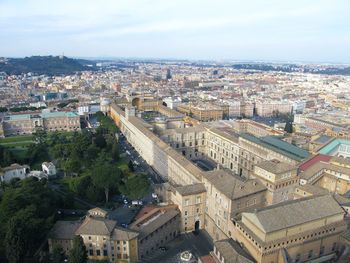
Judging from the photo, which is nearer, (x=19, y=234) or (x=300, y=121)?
(x=19, y=234)

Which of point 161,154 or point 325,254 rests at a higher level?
point 161,154

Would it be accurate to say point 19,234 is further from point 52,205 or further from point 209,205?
point 209,205

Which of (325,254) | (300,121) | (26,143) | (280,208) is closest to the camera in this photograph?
(280,208)

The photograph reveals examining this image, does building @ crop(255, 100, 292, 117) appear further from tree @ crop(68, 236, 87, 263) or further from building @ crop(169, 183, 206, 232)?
tree @ crop(68, 236, 87, 263)

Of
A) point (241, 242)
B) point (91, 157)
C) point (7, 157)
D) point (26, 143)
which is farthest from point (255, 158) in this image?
point (26, 143)

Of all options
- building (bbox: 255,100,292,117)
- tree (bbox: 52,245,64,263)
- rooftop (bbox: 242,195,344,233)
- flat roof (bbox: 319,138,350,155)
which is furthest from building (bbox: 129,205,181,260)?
building (bbox: 255,100,292,117)

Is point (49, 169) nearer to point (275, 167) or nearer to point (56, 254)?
point (56, 254)

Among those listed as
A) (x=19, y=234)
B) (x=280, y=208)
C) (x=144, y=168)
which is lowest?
(x=144, y=168)

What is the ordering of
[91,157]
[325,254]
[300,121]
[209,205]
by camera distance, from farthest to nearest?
1. [300,121]
2. [91,157]
3. [209,205]
4. [325,254]
